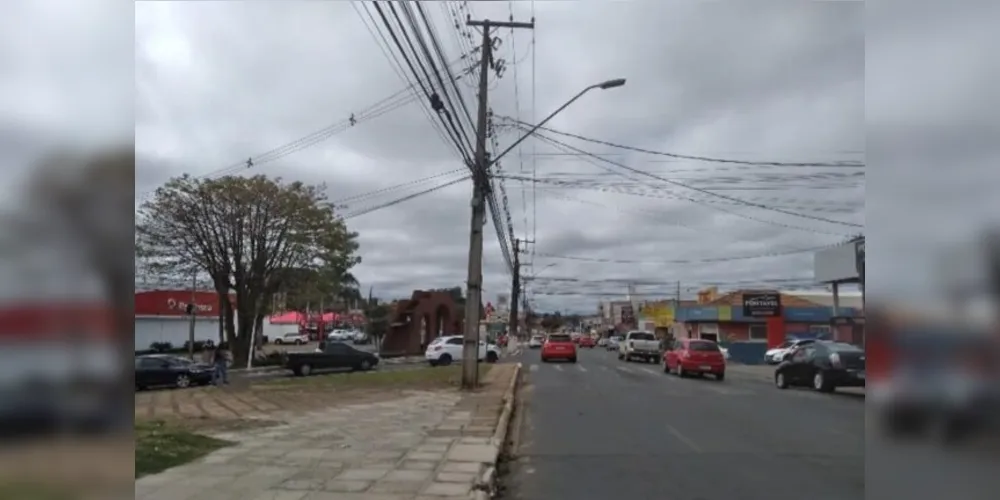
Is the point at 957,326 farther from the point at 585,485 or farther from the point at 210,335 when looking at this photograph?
the point at 210,335

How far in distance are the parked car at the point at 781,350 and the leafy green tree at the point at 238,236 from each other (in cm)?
1208

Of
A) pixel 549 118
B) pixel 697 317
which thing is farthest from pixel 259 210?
pixel 697 317

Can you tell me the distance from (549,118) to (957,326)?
48.5 ft

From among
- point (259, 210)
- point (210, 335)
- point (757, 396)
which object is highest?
point (259, 210)

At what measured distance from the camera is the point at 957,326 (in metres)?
3.27

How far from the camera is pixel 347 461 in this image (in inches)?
359

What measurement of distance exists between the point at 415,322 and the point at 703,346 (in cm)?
2578

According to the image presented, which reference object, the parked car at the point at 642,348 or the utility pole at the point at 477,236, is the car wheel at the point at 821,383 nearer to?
the utility pole at the point at 477,236

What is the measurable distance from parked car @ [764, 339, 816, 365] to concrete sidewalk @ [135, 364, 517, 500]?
24.3ft

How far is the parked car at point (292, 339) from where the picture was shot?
32.3 m

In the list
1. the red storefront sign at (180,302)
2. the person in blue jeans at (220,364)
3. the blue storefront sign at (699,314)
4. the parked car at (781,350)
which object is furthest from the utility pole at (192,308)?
the blue storefront sign at (699,314)

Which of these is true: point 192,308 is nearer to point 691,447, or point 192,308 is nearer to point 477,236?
point 477,236

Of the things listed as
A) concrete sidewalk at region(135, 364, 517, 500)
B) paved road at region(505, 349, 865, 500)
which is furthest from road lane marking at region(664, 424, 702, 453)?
concrete sidewalk at region(135, 364, 517, 500)

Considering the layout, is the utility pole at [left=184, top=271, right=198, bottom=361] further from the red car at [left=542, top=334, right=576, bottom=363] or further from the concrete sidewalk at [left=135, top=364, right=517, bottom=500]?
the red car at [left=542, top=334, right=576, bottom=363]
